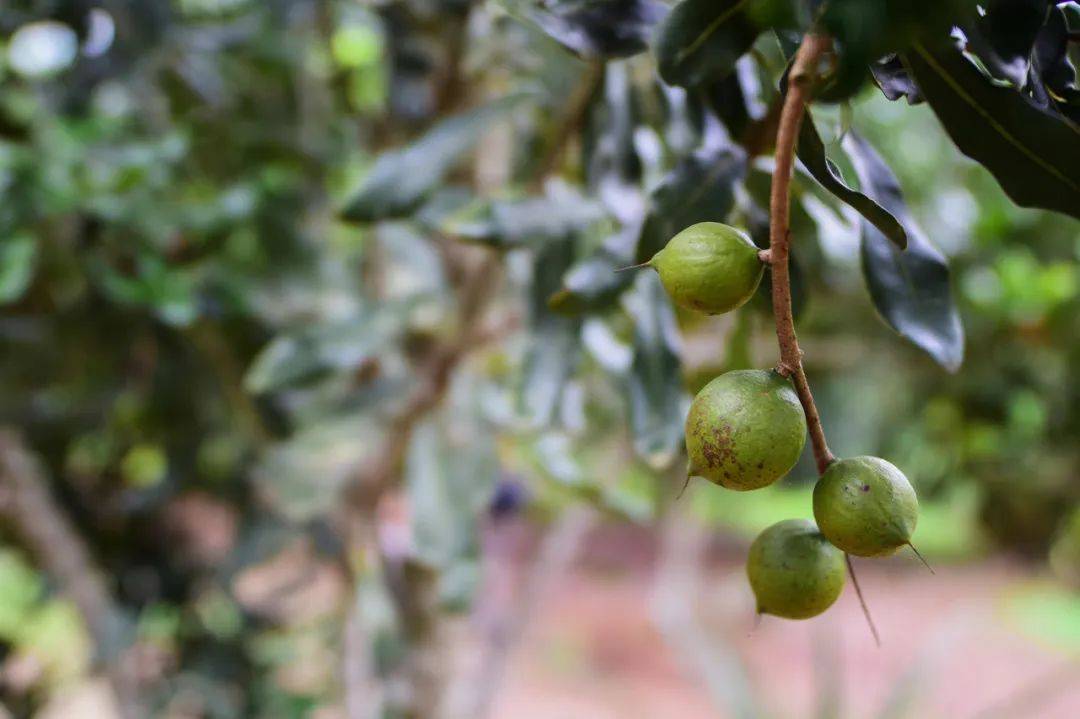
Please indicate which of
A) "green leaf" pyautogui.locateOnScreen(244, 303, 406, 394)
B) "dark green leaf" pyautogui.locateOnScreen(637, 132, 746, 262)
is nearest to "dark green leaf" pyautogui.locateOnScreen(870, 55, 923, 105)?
"dark green leaf" pyautogui.locateOnScreen(637, 132, 746, 262)

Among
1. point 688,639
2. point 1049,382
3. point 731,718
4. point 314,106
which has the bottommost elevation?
point 731,718

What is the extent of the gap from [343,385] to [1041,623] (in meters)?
4.04

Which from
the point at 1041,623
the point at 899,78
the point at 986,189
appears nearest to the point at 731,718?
the point at 986,189

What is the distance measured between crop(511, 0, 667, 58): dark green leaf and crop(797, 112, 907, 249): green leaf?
0.16 m

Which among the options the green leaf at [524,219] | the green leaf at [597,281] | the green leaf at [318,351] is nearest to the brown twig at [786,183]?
the green leaf at [597,281]

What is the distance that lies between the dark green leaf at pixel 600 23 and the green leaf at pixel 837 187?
157mm

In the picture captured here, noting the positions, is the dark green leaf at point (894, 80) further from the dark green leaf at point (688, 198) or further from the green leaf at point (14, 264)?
the green leaf at point (14, 264)

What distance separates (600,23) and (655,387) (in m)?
0.22

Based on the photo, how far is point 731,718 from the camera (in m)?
2.18

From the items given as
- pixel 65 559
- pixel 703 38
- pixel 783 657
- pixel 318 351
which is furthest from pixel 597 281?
pixel 783 657

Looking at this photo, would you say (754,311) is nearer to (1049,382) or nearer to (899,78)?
(899,78)

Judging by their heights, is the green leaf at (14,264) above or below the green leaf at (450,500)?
above

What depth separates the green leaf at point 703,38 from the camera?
36cm

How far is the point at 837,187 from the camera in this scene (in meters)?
0.34
